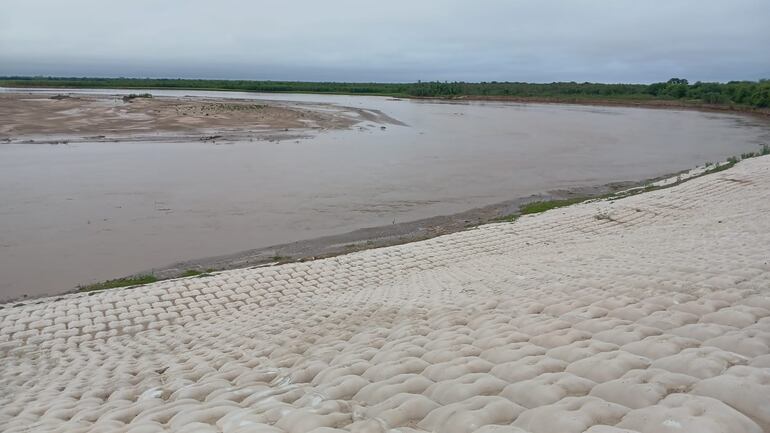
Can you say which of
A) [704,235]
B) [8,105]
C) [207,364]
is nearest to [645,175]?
[704,235]

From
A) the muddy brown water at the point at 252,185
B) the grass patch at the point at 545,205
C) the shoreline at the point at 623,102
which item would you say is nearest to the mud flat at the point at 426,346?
the muddy brown water at the point at 252,185

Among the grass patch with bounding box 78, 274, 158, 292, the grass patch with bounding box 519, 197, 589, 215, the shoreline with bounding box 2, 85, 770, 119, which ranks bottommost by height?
the grass patch with bounding box 78, 274, 158, 292

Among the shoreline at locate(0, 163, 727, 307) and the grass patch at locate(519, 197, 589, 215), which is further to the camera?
the grass patch at locate(519, 197, 589, 215)

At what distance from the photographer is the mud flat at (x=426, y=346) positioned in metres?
3.43

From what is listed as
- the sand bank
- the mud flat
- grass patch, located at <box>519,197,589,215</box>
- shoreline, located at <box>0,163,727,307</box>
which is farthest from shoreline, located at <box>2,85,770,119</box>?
the mud flat

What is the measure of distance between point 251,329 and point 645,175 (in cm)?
1980

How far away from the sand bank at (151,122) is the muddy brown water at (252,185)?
8.97 feet

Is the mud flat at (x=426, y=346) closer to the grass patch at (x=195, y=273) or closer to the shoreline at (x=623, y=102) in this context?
the grass patch at (x=195, y=273)

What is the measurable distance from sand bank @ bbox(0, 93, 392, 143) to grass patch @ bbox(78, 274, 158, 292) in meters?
21.0

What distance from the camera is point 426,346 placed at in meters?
5.03

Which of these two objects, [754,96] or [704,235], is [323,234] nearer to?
[704,235]

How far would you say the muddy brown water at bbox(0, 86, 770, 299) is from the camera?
476 inches

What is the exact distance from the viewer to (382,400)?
3.90m

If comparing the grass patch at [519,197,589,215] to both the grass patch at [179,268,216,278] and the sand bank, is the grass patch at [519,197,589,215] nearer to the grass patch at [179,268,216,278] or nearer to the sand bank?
the grass patch at [179,268,216,278]
